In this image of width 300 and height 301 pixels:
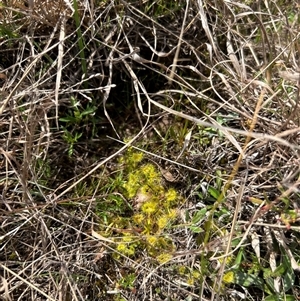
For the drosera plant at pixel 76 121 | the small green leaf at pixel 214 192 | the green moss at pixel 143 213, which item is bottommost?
the green moss at pixel 143 213

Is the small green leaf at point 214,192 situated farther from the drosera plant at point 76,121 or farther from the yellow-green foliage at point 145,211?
the drosera plant at point 76,121

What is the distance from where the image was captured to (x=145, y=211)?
4.78 feet

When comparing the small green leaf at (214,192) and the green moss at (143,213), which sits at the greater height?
the small green leaf at (214,192)

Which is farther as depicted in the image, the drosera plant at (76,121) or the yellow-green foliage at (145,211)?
the drosera plant at (76,121)

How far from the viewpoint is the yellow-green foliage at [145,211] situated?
1.39m

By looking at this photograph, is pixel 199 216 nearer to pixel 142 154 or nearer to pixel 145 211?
pixel 145 211

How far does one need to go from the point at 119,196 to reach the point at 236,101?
1.43ft

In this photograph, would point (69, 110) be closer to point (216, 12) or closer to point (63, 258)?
point (63, 258)

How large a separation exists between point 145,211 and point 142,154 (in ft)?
0.58

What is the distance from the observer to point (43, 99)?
4.81 ft

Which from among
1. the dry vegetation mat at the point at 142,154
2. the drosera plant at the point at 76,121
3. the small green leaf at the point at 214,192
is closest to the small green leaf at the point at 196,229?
the dry vegetation mat at the point at 142,154

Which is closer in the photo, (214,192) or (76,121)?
(214,192)

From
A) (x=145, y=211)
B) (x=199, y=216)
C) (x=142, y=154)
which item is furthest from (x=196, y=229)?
(x=142, y=154)

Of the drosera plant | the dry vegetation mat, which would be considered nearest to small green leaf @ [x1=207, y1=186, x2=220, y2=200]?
the dry vegetation mat
